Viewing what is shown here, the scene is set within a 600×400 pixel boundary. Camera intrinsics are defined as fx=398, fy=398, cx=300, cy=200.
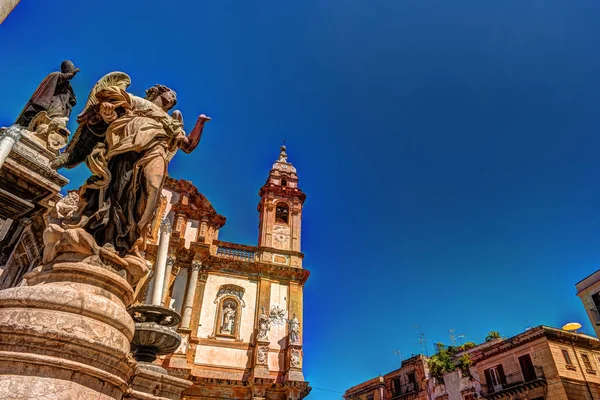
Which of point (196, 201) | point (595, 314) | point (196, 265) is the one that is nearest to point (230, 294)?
point (196, 265)

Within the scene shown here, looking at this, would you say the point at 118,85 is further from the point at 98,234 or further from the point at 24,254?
the point at 24,254

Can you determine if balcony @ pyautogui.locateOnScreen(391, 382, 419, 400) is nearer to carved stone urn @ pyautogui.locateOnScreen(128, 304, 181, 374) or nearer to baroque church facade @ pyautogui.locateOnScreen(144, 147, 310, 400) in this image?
baroque church facade @ pyautogui.locateOnScreen(144, 147, 310, 400)

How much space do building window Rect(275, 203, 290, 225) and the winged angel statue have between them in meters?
20.9

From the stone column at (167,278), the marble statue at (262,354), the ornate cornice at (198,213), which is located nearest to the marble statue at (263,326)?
the marble statue at (262,354)

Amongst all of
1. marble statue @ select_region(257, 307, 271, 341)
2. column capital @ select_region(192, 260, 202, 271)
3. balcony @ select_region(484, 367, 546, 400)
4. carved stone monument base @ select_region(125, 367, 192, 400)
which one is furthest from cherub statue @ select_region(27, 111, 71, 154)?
balcony @ select_region(484, 367, 546, 400)

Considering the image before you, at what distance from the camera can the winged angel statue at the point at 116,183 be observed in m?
2.58

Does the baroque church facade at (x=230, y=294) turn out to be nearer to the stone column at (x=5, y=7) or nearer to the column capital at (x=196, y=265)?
the column capital at (x=196, y=265)

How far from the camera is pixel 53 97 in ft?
21.2

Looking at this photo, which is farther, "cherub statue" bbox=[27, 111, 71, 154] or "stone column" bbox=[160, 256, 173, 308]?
"stone column" bbox=[160, 256, 173, 308]

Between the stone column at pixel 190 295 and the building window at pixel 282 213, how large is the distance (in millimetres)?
5800

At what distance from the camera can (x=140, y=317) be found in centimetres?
491

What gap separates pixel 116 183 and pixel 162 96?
1.08m

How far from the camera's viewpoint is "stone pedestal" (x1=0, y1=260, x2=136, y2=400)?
6.12 ft

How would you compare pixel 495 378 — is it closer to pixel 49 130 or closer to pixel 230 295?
pixel 230 295
